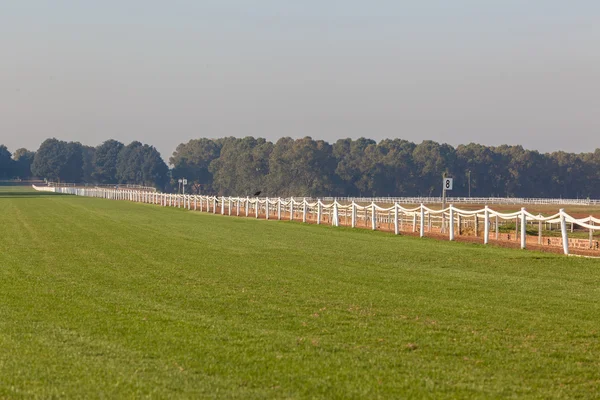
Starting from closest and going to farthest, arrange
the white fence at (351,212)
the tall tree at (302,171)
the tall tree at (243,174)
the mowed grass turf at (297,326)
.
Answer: the mowed grass turf at (297,326), the white fence at (351,212), the tall tree at (302,171), the tall tree at (243,174)

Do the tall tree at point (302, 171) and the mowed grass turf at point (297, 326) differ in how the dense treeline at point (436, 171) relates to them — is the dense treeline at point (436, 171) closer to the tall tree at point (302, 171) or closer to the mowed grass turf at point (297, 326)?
the tall tree at point (302, 171)

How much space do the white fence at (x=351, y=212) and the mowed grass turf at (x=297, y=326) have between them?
5798 millimetres

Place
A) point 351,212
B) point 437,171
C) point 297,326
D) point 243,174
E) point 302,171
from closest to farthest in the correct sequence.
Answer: point 297,326, point 351,212, point 302,171, point 243,174, point 437,171

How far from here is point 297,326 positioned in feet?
35.1

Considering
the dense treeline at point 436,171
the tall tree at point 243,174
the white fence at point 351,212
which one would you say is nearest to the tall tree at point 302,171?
the dense treeline at point 436,171

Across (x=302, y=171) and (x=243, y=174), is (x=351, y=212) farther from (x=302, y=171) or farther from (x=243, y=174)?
(x=243, y=174)

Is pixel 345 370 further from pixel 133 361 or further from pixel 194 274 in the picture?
pixel 194 274

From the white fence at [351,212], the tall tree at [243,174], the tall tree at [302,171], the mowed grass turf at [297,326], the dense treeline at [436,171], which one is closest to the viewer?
the mowed grass turf at [297,326]

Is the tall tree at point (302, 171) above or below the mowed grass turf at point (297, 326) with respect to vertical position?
above

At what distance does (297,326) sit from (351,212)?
3522 cm

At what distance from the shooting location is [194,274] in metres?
16.6

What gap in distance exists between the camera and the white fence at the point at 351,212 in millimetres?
26811

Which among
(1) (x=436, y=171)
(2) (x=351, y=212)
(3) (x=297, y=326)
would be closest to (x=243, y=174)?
(1) (x=436, y=171)

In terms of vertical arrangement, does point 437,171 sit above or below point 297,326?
above
